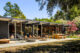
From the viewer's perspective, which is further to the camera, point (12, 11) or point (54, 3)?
point (12, 11)

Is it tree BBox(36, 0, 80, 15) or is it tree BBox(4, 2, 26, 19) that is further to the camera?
tree BBox(4, 2, 26, 19)

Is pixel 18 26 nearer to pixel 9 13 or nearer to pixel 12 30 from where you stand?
pixel 12 30

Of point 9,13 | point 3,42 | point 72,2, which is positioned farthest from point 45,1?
point 9,13

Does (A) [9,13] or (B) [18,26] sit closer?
(B) [18,26]

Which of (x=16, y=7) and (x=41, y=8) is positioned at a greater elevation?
(x=16, y=7)

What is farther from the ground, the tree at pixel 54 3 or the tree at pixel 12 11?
the tree at pixel 12 11

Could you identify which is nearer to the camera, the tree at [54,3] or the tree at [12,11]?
the tree at [54,3]

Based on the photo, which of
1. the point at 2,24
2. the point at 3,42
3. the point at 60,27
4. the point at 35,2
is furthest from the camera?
the point at 60,27

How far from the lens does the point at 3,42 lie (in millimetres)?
12188

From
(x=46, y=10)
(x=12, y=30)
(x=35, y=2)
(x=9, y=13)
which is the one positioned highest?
(x=9, y=13)

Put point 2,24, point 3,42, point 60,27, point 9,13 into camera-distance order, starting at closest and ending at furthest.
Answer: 1. point 3,42
2. point 2,24
3. point 60,27
4. point 9,13

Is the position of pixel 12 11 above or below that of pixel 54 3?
above

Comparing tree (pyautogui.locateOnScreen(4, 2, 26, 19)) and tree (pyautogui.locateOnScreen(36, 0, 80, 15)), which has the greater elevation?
tree (pyautogui.locateOnScreen(4, 2, 26, 19))

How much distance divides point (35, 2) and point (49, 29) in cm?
1747
